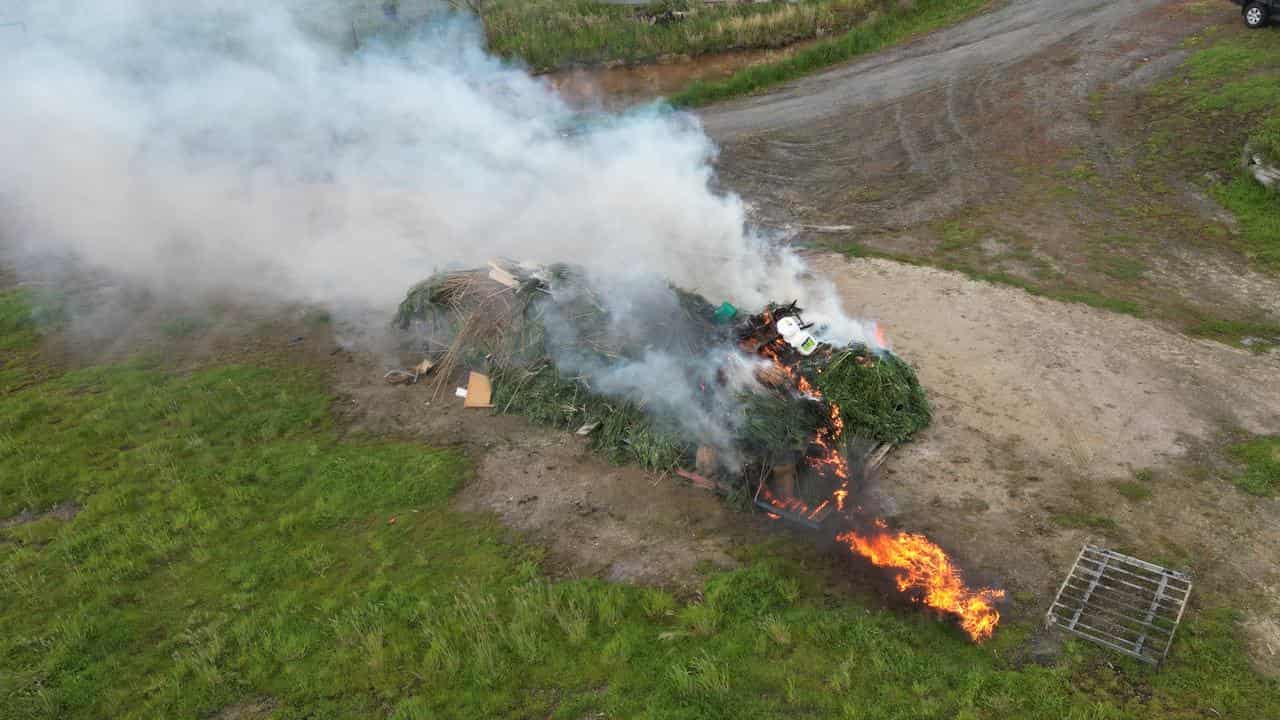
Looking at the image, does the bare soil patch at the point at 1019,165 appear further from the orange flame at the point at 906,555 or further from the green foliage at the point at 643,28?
the orange flame at the point at 906,555

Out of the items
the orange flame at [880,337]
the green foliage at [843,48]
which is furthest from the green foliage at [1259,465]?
the green foliage at [843,48]

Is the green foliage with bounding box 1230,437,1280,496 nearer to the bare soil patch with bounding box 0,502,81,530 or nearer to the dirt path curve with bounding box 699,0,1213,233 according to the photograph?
the dirt path curve with bounding box 699,0,1213,233

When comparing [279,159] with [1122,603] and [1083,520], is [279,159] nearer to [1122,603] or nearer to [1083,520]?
[1083,520]

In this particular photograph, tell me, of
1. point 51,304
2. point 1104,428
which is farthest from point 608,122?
point 1104,428

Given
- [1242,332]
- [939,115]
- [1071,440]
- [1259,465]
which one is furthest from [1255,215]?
[1071,440]

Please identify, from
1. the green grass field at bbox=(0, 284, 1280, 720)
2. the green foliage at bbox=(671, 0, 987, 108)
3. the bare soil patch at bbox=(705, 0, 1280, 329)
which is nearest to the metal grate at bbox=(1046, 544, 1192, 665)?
the green grass field at bbox=(0, 284, 1280, 720)

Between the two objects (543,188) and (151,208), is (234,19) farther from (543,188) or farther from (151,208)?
(543,188)

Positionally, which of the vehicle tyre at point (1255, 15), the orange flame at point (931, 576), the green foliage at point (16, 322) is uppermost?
the green foliage at point (16, 322)
